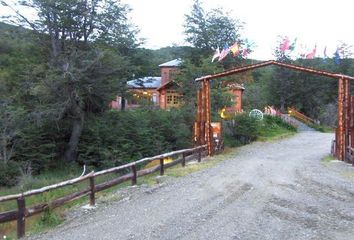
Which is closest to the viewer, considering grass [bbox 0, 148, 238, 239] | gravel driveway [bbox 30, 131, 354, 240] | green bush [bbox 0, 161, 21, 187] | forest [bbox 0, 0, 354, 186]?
gravel driveway [bbox 30, 131, 354, 240]

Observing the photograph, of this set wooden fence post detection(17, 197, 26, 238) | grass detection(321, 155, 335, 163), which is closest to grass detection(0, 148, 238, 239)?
Answer: wooden fence post detection(17, 197, 26, 238)

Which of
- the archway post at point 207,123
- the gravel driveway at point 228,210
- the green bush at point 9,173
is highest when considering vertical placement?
the archway post at point 207,123

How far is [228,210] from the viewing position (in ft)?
31.7

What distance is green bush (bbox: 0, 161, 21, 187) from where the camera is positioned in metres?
24.5

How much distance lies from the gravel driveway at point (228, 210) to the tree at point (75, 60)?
48.8 ft

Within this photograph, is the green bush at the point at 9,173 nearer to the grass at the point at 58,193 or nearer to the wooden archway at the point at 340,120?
the grass at the point at 58,193

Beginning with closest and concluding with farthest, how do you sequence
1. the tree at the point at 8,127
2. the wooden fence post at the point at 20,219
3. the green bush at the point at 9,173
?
the wooden fence post at the point at 20,219 < the green bush at the point at 9,173 < the tree at the point at 8,127

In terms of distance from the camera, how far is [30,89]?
2733 centimetres

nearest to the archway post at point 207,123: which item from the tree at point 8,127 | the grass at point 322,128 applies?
the tree at point 8,127

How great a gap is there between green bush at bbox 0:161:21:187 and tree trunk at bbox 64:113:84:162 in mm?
5136

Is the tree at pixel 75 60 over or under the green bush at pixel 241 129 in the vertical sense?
over

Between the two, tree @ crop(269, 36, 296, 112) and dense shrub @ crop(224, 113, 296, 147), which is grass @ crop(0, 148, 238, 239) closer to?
dense shrub @ crop(224, 113, 296, 147)

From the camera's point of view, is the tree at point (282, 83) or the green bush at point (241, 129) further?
the tree at point (282, 83)

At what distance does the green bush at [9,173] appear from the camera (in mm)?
24453
